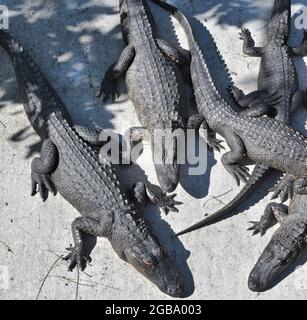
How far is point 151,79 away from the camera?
5.84 m

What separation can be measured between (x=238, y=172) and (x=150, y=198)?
929mm

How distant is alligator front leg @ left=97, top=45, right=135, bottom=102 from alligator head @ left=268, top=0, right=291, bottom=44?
1595mm

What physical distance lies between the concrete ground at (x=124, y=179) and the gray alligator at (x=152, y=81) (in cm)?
18

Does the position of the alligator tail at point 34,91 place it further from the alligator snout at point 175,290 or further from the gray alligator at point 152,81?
the alligator snout at point 175,290

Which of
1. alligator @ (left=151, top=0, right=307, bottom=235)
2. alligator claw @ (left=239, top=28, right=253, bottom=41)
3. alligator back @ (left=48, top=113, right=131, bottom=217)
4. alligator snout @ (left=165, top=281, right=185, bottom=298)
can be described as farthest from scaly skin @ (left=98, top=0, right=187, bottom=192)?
alligator snout @ (left=165, top=281, right=185, bottom=298)

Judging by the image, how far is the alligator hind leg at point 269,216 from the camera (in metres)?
5.45

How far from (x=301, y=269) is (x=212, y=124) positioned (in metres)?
1.67

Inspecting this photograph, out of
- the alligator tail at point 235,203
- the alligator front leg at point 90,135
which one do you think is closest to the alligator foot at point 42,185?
the alligator front leg at point 90,135

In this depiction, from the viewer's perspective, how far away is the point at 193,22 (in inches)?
257

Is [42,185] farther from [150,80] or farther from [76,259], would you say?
[150,80]

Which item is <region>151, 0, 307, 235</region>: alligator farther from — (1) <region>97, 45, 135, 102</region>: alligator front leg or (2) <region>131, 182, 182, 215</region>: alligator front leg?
(1) <region>97, 45, 135, 102</region>: alligator front leg

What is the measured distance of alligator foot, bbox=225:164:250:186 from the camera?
18.6 ft

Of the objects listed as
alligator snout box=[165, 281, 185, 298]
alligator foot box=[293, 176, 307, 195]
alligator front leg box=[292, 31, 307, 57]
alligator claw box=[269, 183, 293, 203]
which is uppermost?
alligator front leg box=[292, 31, 307, 57]

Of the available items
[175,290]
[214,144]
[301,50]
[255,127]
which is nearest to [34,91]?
[214,144]
